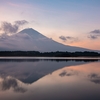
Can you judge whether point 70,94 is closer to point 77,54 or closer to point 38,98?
point 38,98

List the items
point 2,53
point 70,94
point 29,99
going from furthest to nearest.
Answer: point 2,53 → point 70,94 → point 29,99

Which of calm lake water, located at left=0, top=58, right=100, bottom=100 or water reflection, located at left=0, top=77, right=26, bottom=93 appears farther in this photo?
water reflection, located at left=0, top=77, right=26, bottom=93

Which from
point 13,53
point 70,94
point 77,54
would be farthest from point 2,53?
point 70,94

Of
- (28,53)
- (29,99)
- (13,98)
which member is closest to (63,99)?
(29,99)

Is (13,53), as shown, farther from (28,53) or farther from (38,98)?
(38,98)

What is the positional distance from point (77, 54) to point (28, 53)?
62.4 feet

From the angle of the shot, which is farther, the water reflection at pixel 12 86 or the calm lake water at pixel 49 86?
the water reflection at pixel 12 86

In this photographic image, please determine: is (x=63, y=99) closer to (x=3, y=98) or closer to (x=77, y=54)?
(x=3, y=98)

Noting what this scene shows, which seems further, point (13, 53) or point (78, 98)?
point (13, 53)

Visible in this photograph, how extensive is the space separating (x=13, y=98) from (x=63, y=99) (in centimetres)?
136

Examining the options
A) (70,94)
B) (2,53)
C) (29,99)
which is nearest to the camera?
(29,99)

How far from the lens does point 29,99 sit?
17.5 feet

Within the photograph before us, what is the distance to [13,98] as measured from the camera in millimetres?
5434

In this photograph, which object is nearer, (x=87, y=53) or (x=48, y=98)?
(x=48, y=98)
